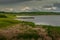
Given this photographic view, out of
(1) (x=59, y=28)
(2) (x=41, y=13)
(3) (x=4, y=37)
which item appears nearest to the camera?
(3) (x=4, y=37)

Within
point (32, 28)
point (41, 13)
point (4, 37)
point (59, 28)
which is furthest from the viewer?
point (41, 13)

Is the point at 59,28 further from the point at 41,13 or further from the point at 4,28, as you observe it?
the point at 41,13

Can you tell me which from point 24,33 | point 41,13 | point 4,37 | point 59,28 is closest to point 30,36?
point 24,33

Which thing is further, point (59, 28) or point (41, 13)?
point (41, 13)

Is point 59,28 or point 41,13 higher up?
point 59,28

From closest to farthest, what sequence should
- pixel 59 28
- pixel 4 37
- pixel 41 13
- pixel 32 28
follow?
1. pixel 4 37
2. pixel 32 28
3. pixel 59 28
4. pixel 41 13

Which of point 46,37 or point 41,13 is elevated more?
point 46,37

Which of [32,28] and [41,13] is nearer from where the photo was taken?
[32,28]

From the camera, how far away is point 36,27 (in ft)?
49.5

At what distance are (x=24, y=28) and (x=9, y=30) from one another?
0.85 metres

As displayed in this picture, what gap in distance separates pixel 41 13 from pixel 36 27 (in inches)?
496

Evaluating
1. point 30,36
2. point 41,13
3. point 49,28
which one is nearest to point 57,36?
point 49,28

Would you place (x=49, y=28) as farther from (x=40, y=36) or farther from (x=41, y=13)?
(x=41, y=13)

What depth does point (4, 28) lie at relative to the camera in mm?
14383
